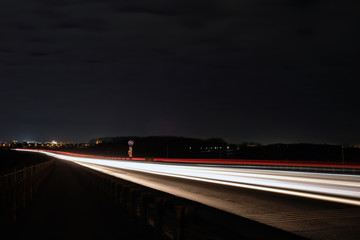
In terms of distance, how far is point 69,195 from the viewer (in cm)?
1825

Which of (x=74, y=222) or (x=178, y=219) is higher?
(x=178, y=219)

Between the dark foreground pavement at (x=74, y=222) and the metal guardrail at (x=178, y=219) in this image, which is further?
the dark foreground pavement at (x=74, y=222)

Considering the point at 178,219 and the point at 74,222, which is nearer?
the point at 178,219

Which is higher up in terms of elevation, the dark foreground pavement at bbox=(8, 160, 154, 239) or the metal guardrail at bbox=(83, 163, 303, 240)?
the metal guardrail at bbox=(83, 163, 303, 240)

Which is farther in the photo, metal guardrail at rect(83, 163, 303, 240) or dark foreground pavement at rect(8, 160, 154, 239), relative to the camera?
dark foreground pavement at rect(8, 160, 154, 239)

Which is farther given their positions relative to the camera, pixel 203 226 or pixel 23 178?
pixel 23 178

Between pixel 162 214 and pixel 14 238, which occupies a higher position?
pixel 162 214

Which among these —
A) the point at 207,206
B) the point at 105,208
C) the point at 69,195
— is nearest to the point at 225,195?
the point at 207,206

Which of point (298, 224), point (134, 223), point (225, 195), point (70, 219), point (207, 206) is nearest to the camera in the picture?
point (298, 224)

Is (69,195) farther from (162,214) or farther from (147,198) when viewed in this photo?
(162,214)

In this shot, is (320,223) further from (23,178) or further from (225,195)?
(23,178)

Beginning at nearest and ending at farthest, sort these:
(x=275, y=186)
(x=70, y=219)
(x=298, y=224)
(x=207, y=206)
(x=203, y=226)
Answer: (x=203, y=226) → (x=298, y=224) → (x=70, y=219) → (x=207, y=206) → (x=275, y=186)

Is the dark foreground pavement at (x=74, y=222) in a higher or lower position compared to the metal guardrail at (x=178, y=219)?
lower

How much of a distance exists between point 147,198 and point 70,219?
129 inches
